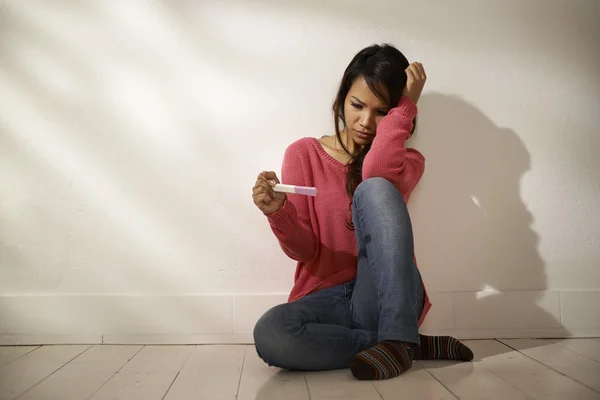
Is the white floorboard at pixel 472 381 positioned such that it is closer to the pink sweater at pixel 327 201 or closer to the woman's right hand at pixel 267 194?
the pink sweater at pixel 327 201

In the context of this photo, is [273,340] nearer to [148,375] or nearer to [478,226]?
[148,375]

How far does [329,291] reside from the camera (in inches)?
48.1

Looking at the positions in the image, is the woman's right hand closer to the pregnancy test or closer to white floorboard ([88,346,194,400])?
the pregnancy test

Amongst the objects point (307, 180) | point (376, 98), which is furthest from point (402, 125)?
point (307, 180)

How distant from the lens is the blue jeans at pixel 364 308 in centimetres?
102

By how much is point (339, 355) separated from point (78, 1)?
108cm

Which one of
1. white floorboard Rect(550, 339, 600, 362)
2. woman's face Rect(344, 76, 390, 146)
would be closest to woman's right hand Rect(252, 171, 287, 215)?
woman's face Rect(344, 76, 390, 146)

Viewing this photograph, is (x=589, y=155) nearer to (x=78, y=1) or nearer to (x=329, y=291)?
(x=329, y=291)

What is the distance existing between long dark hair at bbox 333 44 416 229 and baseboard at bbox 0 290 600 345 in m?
0.38

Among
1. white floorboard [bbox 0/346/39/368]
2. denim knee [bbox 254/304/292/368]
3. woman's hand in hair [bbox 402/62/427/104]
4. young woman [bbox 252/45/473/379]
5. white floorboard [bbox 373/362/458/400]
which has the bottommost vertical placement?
white floorboard [bbox 0/346/39/368]

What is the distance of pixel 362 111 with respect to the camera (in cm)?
125

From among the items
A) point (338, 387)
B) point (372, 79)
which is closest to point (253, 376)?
point (338, 387)

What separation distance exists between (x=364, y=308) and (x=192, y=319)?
18.9 inches

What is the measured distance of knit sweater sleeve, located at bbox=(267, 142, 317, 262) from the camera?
3.88 ft
